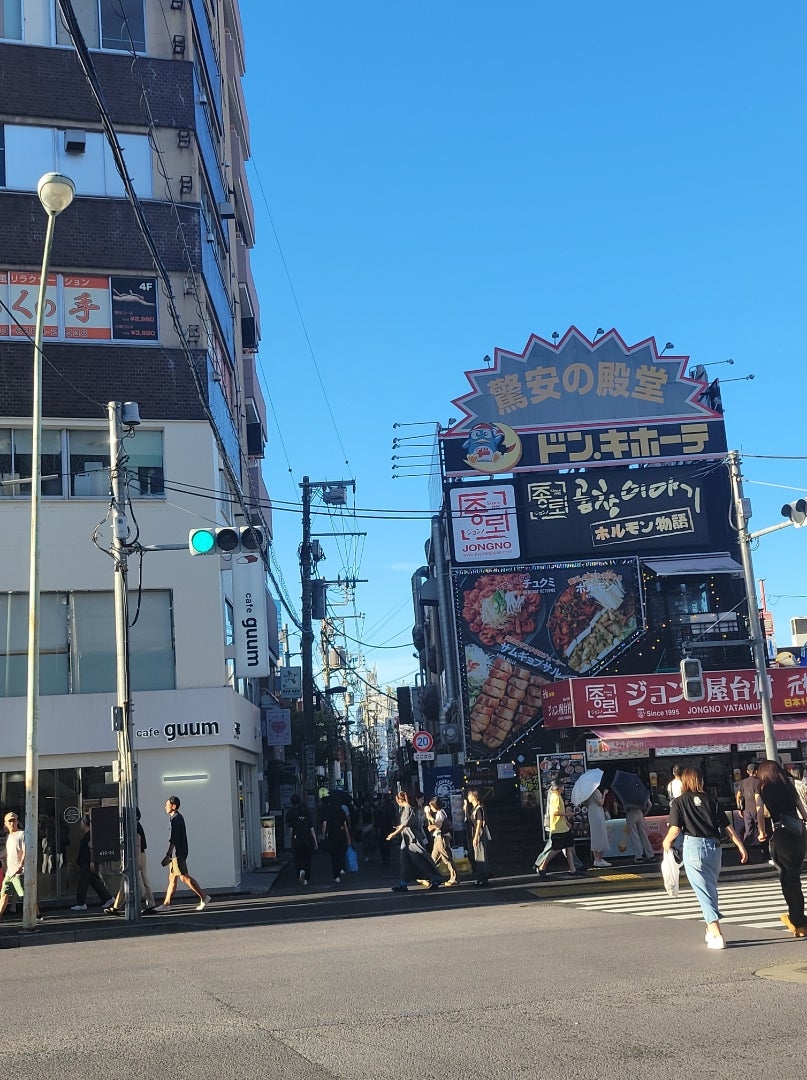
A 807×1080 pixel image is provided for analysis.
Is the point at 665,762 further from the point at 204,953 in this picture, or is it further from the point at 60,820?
the point at 204,953

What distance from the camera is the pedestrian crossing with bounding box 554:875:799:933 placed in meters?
13.0

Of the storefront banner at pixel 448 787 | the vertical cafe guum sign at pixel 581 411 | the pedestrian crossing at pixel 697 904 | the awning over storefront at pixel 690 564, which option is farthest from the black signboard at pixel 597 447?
the pedestrian crossing at pixel 697 904

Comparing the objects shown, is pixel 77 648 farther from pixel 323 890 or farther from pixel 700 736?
pixel 700 736

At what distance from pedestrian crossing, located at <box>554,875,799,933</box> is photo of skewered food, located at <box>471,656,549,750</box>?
681 inches

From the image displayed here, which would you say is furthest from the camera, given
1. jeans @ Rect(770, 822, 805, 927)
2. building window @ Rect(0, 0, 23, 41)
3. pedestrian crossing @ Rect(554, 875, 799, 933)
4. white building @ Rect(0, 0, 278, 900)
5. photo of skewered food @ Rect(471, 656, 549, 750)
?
photo of skewered food @ Rect(471, 656, 549, 750)

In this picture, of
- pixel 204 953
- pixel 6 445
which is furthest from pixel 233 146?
pixel 204 953

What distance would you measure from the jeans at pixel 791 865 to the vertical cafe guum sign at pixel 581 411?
2735 cm

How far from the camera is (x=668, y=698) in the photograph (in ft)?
95.5

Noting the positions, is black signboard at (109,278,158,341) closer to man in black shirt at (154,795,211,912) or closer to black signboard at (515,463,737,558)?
man in black shirt at (154,795,211,912)

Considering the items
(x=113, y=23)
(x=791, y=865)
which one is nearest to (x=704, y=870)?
(x=791, y=865)

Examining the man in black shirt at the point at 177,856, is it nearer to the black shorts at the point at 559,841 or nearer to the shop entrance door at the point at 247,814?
the black shorts at the point at 559,841

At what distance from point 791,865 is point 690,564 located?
26.5 m

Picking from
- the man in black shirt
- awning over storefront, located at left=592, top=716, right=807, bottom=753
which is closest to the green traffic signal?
the man in black shirt

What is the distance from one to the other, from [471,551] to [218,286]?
39.1ft
